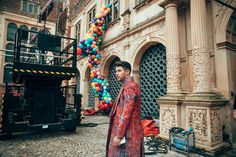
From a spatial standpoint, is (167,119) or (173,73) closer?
(167,119)

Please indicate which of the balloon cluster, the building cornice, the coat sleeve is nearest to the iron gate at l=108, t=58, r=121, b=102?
the balloon cluster

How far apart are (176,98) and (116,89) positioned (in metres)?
6.16

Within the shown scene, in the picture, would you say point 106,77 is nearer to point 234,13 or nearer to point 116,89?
point 116,89

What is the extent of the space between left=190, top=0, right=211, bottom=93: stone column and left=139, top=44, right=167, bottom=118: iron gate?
2.42 meters

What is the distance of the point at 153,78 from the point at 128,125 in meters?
5.86

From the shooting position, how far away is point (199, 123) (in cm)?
447

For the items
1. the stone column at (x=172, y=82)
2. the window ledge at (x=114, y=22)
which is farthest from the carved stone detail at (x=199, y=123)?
the window ledge at (x=114, y=22)

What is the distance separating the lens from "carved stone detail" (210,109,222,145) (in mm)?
4301

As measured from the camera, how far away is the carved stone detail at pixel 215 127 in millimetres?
4301

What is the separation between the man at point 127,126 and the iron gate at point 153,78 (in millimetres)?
5131

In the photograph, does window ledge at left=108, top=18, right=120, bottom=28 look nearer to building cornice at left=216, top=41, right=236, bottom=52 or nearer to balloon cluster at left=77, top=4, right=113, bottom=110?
balloon cluster at left=77, top=4, right=113, bottom=110

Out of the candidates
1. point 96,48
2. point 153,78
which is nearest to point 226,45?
point 153,78

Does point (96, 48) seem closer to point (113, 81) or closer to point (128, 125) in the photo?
point (113, 81)

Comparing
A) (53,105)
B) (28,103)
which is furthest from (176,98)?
(28,103)
